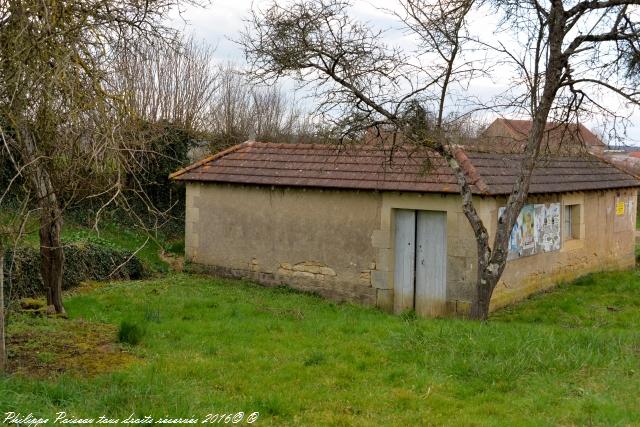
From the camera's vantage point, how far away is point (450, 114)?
11.0 m

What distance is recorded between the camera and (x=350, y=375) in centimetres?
704

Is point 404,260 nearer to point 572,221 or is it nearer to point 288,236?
point 288,236

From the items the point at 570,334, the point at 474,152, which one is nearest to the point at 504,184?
the point at 474,152

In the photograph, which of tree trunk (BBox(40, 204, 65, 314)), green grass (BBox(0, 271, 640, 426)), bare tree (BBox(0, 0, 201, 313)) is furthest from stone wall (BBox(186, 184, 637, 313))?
bare tree (BBox(0, 0, 201, 313))

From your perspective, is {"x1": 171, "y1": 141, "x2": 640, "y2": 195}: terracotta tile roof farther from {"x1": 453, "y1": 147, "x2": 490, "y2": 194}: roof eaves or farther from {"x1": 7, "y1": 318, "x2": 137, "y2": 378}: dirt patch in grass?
{"x1": 7, "y1": 318, "x2": 137, "y2": 378}: dirt patch in grass

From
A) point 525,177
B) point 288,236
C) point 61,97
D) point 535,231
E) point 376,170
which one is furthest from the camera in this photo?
point 288,236

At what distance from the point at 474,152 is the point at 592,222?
549 centimetres

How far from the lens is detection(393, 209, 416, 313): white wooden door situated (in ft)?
45.3

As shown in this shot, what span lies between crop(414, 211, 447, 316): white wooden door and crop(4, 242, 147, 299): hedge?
6151 mm

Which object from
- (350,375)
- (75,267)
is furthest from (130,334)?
(75,267)

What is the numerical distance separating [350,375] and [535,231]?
9.11 m

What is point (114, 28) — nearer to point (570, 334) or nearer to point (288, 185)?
point (570, 334)

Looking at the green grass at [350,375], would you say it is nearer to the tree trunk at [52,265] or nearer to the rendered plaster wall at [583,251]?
the tree trunk at [52,265]

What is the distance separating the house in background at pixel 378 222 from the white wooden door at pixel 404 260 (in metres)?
0.02
